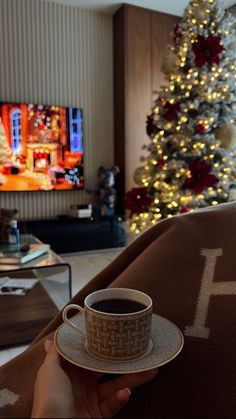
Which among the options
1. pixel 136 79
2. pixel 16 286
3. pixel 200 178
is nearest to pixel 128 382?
pixel 16 286

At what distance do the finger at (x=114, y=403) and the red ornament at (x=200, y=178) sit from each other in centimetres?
225

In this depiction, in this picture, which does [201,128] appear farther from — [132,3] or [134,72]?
[132,3]

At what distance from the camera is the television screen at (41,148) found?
11.9ft

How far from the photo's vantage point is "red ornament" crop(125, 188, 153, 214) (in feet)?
9.36

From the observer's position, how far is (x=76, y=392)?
0.39m

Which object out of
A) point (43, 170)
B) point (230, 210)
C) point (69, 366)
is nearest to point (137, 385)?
point (69, 366)

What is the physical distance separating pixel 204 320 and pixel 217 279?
0.25 feet

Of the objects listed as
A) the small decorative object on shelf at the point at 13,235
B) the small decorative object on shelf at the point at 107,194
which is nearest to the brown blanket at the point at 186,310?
the small decorative object on shelf at the point at 13,235

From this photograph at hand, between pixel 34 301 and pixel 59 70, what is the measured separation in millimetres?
2941

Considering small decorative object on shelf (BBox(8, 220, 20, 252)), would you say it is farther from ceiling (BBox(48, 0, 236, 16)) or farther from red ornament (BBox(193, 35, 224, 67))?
ceiling (BBox(48, 0, 236, 16))

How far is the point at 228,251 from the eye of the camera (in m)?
0.58

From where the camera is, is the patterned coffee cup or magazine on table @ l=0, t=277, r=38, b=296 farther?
magazine on table @ l=0, t=277, r=38, b=296

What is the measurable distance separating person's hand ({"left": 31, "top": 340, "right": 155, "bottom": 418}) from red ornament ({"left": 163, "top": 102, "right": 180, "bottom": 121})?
2449 millimetres

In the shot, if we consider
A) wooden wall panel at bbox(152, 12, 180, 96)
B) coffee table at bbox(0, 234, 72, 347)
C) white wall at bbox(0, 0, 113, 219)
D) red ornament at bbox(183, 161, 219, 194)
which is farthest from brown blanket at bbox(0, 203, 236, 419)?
wooden wall panel at bbox(152, 12, 180, 96)
